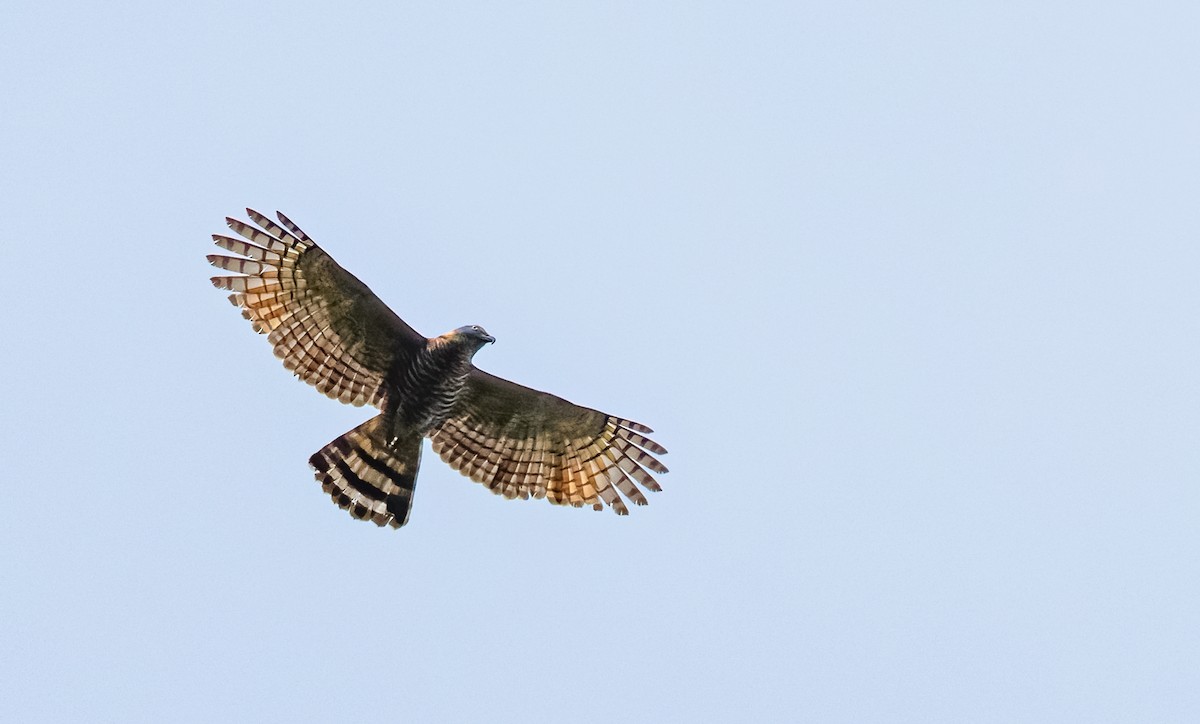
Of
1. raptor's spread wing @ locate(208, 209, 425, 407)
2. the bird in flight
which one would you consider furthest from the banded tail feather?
raptor's spread wing @ locate(208, 209, 425, 407)

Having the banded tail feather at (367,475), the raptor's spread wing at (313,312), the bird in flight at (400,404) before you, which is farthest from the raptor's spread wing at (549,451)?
the raptor's spread wing at (313,312)

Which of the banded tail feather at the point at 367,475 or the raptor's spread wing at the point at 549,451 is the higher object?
the raptor's spread wing at the point at 549,451

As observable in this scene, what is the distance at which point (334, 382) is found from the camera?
23.0m

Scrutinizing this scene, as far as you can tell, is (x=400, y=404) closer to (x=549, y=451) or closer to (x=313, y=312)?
(x=313, y=312)

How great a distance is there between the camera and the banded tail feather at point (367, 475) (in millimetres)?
22953

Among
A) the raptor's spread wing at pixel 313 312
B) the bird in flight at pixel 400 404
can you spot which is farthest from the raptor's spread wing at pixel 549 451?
the raptor's spread wing at pixel 313 312

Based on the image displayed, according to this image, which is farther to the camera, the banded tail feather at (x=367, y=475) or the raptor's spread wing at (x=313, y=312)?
the banded tail feather at (x=367, y=475)

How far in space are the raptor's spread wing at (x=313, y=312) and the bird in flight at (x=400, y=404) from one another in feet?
0.04

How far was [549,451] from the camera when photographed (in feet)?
77.8

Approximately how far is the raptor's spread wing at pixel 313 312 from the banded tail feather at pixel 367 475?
1.57 ft

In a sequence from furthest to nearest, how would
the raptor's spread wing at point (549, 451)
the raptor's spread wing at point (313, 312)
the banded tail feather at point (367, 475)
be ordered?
the raptor's spread wing at point (549, 451)
the banded tail feather at point (367, 475)
the raptor's spread wing at point (313, 312)

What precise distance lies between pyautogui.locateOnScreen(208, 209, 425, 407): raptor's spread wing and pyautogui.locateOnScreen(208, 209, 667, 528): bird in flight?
0.04 ft

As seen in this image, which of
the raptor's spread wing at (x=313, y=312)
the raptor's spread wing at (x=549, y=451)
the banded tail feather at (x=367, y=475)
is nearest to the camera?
the raptor's spread wing at (x=313, y=312)

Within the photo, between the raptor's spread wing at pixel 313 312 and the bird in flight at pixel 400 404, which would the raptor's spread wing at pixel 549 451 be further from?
the raptor's spread wing at pixel 313 312
